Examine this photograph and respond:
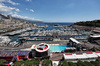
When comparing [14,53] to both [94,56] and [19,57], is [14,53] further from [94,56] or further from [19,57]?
[94,56]

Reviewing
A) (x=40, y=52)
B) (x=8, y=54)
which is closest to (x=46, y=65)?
(x=40, y=52)

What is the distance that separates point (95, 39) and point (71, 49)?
27830mm

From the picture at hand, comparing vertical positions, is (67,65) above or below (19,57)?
above

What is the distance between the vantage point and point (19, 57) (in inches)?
1078

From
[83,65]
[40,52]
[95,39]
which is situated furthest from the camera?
[95,39]

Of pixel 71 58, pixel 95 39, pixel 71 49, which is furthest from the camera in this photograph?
pixel 95 39

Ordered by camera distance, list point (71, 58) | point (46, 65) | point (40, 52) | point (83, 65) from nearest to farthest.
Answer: point (83, 65), point (46, 65), point (71, 58), point (40, 52)

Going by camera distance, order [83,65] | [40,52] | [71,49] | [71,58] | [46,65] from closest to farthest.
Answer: [83,65], [46,65], [71,58], [40,52], [71,49]

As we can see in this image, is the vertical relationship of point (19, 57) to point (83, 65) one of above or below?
below

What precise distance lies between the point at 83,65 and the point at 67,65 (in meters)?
4.69

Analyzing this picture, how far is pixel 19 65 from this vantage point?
19797 millimetres

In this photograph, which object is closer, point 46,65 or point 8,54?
point 46,65

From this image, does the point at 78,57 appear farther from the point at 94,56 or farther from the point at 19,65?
the point at 19,65

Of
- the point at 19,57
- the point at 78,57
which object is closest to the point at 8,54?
the point at 19,57
